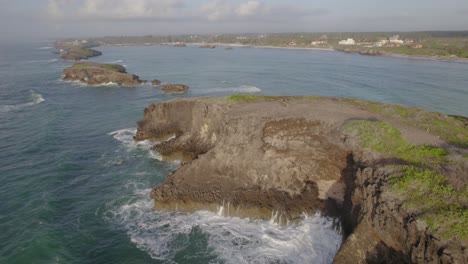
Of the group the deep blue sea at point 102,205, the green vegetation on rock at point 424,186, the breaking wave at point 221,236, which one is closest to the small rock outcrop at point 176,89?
the deep blue sea at point 102,205

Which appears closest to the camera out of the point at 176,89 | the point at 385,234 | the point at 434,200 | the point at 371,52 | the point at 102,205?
the point at 434,200

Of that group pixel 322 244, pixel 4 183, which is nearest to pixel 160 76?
pixel 4 183

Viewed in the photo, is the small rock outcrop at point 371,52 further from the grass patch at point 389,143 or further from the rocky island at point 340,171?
the grass patch at point 389,143

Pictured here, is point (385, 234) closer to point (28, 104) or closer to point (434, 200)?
point (434, 200)

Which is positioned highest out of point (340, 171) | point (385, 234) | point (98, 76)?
point (98, 76)

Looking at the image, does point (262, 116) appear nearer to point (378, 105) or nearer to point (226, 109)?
point (226, 109)

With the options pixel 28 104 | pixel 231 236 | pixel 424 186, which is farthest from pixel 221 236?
pixel 28 104
